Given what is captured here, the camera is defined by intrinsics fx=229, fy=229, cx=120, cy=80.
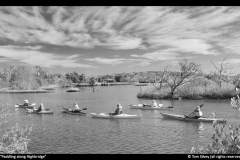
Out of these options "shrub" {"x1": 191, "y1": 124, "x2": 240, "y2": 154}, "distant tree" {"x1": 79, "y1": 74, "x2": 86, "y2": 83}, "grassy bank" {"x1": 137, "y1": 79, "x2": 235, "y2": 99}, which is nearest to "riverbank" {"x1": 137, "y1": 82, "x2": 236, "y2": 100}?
"grassy bank" {"x1": 137, "y1": 79, "x2": 235, "y2": 99}

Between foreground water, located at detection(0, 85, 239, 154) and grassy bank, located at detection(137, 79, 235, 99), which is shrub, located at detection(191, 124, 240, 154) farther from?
grassy bank, located at detection(137, 79, 235, 99)

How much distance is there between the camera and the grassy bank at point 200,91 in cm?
3994

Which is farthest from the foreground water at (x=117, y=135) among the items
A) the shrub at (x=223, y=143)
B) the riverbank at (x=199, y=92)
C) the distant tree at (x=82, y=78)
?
the distant tree at (x=82, y=78)

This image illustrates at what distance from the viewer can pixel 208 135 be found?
17.6m

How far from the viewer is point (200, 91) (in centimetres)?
4181

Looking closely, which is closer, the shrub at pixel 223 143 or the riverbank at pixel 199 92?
the shrub at pixel 223 143

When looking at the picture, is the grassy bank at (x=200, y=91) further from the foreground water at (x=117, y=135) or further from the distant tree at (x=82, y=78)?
the distant tree at (x=82, y=78)

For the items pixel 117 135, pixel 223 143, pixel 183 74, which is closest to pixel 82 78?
pixel 183 74

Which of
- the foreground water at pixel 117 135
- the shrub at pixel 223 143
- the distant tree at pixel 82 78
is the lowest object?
the foreground water at pixel 117 135

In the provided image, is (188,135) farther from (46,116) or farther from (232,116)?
(46,116)

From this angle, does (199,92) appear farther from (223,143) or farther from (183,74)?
(223,143)

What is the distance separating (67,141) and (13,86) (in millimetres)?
68911

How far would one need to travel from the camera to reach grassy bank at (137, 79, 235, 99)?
39938mm
